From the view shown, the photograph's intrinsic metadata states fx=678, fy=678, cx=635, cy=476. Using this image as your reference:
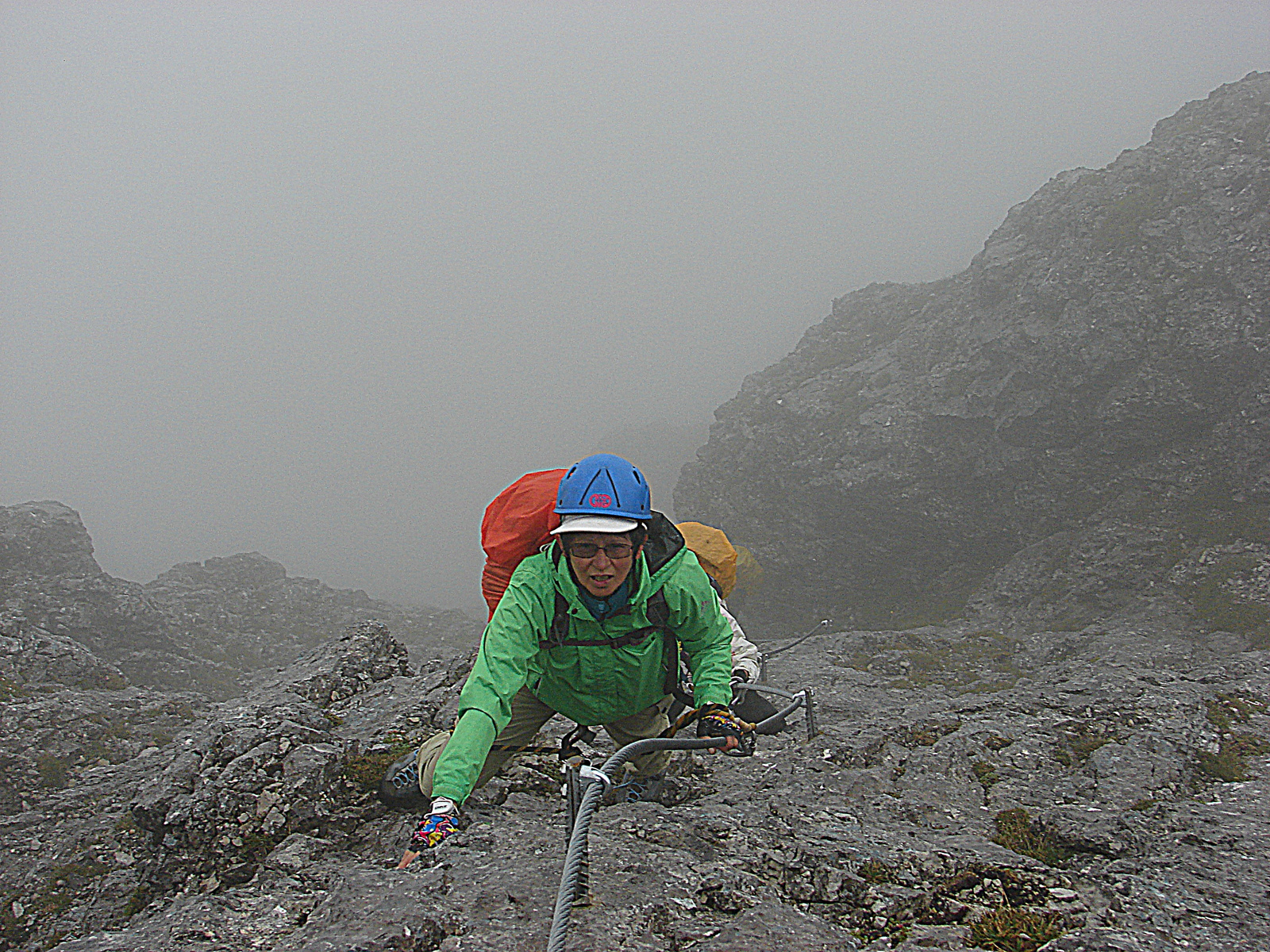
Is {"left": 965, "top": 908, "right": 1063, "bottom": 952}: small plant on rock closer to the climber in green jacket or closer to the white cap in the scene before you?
the climber in green jacket

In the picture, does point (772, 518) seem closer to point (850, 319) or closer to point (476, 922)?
point (850, 319)

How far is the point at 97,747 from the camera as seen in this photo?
18234mm

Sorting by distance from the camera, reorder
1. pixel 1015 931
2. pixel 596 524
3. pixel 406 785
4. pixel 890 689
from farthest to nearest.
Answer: pixel 890 689
pixel 406 785
pixel 596 524
pixel 1015 931

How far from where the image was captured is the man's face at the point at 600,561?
6918 mm

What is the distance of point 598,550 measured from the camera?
692 cm

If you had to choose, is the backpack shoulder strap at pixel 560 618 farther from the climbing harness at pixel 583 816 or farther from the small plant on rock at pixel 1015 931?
the small plant on rock at pixel 1015 931

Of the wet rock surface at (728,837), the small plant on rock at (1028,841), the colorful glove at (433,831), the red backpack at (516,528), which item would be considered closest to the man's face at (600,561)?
the red backpack at (516,528)

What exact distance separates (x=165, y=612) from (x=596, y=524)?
4248 centimetres

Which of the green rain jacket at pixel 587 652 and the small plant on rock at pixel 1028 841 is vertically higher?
the green rain jacket at pixel 587 652

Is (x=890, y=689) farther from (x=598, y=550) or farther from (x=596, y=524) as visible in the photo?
(x=596, y=524)

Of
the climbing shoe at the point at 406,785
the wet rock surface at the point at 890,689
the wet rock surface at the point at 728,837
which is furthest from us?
the climbing shoe at the point at 406,785

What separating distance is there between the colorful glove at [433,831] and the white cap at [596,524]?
8.89 feet

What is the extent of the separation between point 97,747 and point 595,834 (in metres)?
17.9

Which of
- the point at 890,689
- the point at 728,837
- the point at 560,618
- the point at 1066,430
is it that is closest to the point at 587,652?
the point at 560,618
